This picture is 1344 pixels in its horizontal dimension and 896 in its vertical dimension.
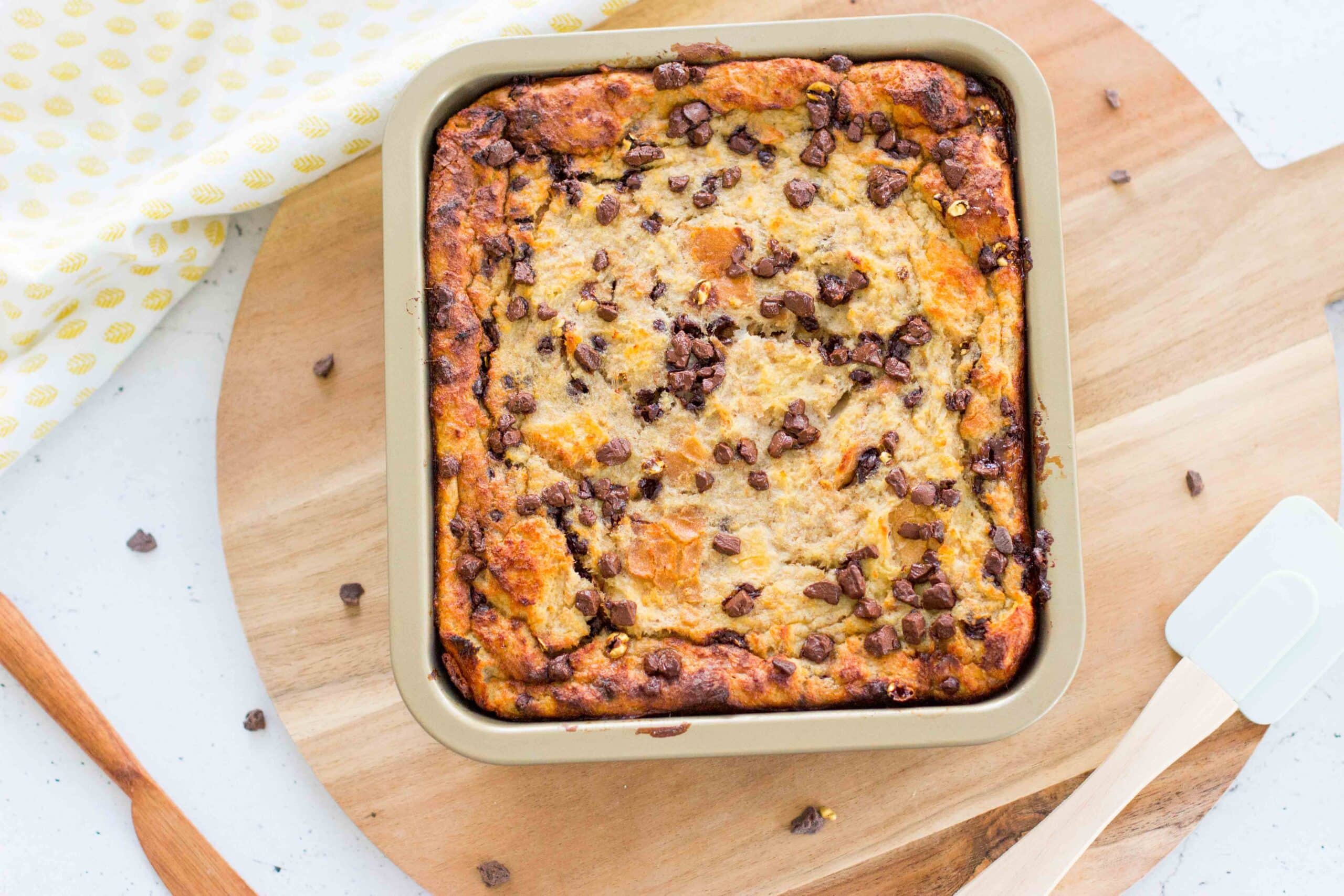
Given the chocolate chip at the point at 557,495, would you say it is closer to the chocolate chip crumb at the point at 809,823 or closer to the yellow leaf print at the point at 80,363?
the chocolate chip crumb at the point at 809,823

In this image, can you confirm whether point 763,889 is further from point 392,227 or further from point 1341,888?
point 392,227

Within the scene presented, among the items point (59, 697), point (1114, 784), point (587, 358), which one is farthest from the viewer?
point (59, 697)

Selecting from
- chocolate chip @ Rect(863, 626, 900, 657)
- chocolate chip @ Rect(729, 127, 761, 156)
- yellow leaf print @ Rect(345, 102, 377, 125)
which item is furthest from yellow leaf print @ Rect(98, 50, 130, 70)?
chocolate chip @ Rect(863, 626, 900, 657)

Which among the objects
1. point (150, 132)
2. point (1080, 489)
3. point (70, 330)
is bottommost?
point (1080, 489)

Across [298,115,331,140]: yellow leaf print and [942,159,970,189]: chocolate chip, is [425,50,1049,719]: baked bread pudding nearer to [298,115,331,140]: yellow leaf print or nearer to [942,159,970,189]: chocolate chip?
[942,159,970,189]: chocolate chip

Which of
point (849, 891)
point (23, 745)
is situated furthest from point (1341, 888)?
point (23, 745)

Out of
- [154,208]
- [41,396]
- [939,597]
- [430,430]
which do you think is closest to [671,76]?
[430,430]

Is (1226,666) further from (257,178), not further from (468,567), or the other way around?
(257,178)
